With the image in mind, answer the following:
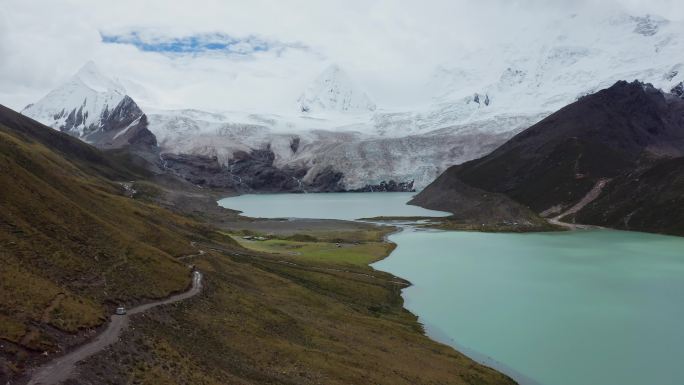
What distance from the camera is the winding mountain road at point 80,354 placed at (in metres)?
24.3

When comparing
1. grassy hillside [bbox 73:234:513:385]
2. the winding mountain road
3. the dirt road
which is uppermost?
the dirt road

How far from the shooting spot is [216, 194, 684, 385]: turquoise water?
45656mm

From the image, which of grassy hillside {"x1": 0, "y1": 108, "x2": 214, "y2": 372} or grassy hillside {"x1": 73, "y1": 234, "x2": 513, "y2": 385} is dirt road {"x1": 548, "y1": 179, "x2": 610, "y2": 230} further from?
grassy hillside {"x1": 0, "y1": 108, "x2": 214, "y2": 372}

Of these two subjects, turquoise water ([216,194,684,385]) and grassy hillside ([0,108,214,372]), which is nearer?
grassy hillside ([0,108,214,372])

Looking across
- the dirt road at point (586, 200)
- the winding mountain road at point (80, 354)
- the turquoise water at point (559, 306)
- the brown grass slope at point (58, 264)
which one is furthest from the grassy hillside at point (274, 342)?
the dirt road at point (586, 200)

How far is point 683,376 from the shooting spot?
4247 cm

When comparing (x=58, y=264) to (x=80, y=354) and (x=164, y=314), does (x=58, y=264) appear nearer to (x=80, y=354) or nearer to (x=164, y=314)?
(x=164, y=314)

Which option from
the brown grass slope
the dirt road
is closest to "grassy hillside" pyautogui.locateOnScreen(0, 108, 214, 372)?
the brown grass slope

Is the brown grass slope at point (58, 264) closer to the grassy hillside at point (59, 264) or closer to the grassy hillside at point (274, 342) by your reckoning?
the grassy hillside at point (59, 264)

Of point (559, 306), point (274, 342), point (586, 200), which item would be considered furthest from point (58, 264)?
point (586, 200)

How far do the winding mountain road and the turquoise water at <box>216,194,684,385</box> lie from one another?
1125 inches

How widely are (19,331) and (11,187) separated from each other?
55.4ft

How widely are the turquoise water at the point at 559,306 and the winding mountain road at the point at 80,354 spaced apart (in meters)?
28.6

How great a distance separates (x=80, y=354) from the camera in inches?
1073
